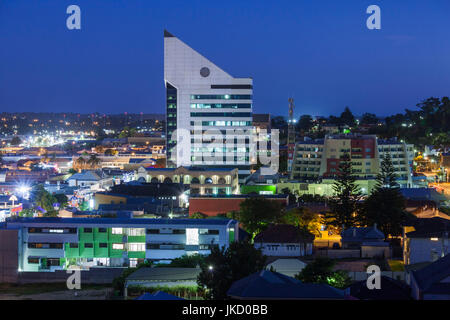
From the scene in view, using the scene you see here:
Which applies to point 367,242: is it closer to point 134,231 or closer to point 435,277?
point 134,231

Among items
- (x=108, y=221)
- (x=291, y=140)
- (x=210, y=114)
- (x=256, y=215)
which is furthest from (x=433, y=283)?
(x=291, y=140)

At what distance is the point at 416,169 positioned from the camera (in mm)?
44281

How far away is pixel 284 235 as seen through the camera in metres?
19.6

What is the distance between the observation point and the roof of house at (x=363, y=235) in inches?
760

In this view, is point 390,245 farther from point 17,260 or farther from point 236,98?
point 236,98

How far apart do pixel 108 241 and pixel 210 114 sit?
2380 centimetres

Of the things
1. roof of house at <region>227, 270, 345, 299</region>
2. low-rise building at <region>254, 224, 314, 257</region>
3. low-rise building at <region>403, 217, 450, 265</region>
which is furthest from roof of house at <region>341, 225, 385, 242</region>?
roof of house at <region>227, 270, 345, 299</region>

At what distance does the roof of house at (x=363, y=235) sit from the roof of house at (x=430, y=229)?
4.35ft

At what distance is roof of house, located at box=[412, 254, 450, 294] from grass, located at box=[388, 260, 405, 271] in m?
4.77

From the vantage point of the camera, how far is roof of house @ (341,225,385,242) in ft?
63.4

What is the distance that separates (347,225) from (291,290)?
1421 centimetres

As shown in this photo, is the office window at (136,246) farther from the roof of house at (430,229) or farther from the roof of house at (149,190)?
the roof of house at (149,190)

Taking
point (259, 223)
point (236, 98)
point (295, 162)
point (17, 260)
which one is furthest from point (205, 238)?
point (236, 98)

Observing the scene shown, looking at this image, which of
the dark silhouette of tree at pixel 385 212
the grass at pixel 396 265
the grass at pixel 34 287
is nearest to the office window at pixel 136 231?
the grass at pixel 34 287
